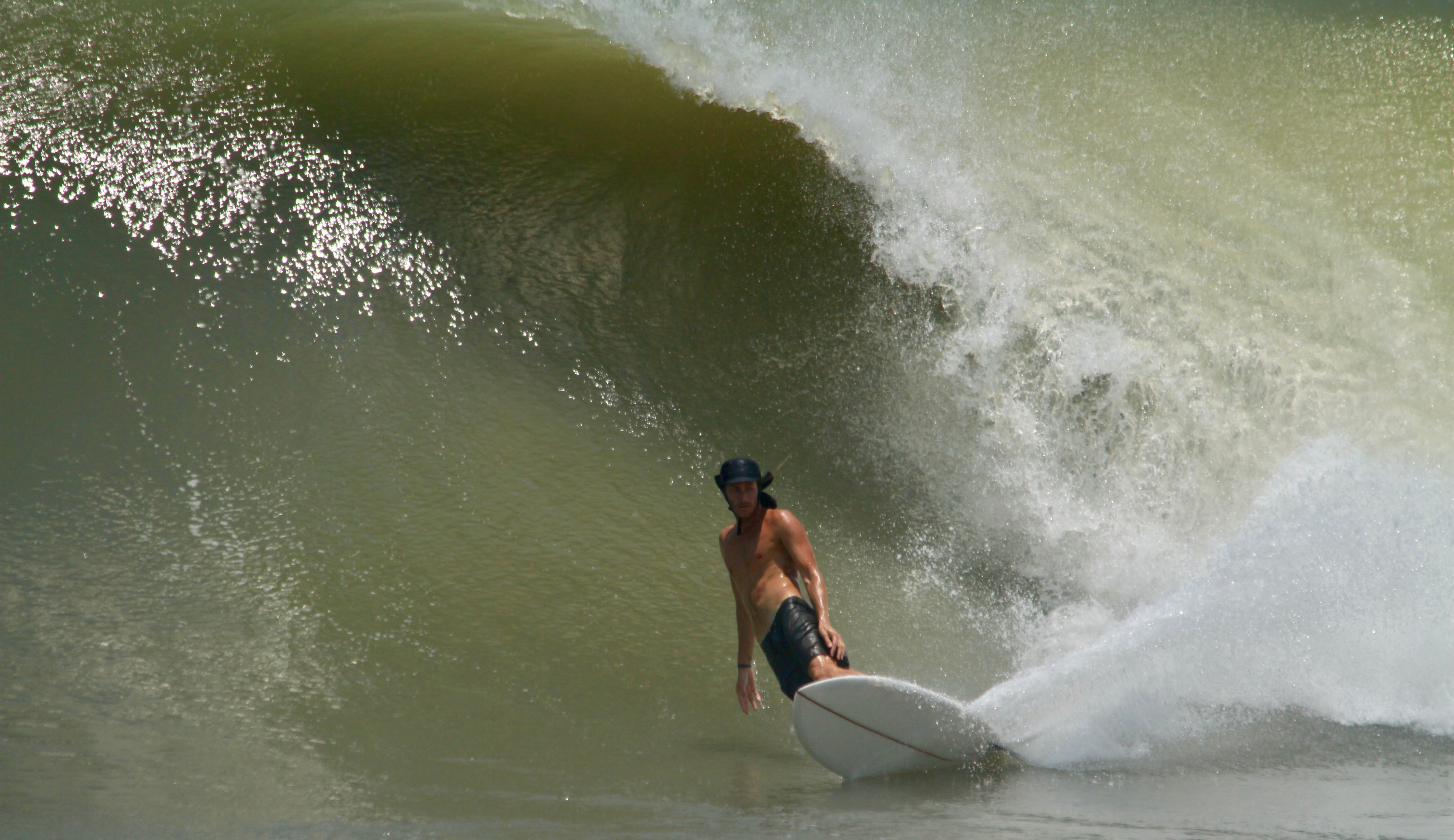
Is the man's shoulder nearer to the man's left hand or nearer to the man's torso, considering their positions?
the man's torso

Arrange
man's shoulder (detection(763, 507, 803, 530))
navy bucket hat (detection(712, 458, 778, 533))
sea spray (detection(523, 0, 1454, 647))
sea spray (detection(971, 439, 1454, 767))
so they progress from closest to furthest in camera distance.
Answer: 1. sea spray (detection(971, 439, 1454, 767))
2. navy bucket hat (detection(712, 458, 778, 533))
3. man's shoulder (detection(763, 507, 803, 530))
4. sea spray (detection(523, 0, 1454, 647))

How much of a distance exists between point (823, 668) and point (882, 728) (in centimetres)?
35

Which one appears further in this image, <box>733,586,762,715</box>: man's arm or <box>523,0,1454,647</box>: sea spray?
<box>523,0,1454,647</box>: sea spray

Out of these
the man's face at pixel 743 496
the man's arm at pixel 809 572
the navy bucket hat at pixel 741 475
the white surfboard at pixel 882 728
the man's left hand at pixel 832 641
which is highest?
the navy bucket hat at pixel 741 475

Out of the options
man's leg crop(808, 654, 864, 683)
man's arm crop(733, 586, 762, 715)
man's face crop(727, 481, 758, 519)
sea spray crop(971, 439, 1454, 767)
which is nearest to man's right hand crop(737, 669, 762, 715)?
man's arm crop(733, 586, 762, 715)

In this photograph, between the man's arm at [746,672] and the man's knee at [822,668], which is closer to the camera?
the man's knee at [822,668]

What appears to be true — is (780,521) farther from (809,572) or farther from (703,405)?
(703,405)

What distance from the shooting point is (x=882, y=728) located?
294 centimetres

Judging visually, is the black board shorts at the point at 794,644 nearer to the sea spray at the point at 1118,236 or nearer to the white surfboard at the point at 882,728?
the white surfboard at the point at 882,728

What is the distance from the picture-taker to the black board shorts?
10.8 ft

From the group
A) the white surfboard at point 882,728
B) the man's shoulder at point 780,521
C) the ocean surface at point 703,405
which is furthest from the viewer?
the man's shoulder at point 780,521

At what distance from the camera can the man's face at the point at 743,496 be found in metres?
3.39

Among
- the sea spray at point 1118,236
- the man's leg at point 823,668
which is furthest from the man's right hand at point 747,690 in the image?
the sea spray at point 1118,236

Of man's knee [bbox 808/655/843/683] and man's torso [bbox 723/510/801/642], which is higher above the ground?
man's torso [bbox 723/510/801/642]
